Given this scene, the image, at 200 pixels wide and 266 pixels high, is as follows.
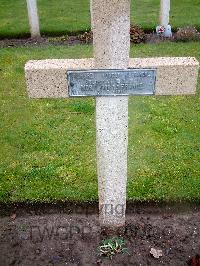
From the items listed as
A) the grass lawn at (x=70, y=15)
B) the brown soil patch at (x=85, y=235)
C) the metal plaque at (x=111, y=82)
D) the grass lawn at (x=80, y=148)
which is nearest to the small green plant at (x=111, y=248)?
the brown soil patch at (x=85, y=235)

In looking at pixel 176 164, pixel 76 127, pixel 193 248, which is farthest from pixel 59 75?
pixel 76 127

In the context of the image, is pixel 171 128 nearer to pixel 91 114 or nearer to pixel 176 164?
pixel 176 164

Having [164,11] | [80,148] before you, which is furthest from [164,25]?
[80,148]

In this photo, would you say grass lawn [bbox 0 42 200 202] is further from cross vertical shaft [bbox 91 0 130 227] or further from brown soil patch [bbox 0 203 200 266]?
cross vertical shaft [bbox 91 0 130 227]

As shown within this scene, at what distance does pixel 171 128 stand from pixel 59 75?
3.44 meters

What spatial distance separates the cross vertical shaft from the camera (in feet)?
10.1

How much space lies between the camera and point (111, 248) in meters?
4.21

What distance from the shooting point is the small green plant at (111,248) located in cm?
418

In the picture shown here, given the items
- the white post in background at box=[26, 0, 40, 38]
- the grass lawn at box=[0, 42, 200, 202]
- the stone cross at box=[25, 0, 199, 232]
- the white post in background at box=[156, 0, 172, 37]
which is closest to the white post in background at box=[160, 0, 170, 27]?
the white post in background at box=[156, 0, 172, 37]

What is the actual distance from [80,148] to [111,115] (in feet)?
8.18

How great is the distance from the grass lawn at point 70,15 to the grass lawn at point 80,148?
10.7 feet

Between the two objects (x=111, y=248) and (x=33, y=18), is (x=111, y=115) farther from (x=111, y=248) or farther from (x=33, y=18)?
(x=33, y=18)

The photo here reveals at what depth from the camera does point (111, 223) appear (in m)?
4.31

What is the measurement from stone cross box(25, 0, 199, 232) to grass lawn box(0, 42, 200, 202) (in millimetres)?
1440
